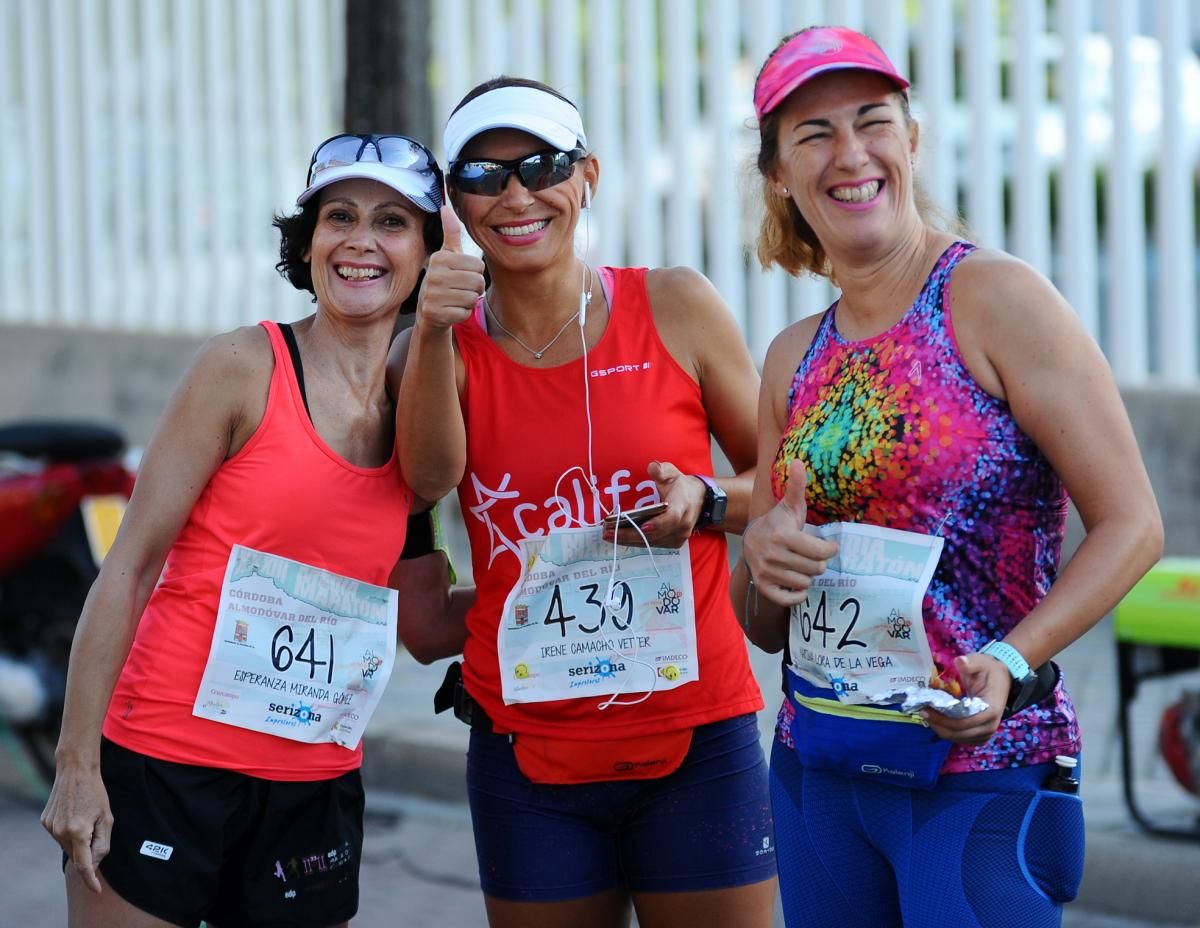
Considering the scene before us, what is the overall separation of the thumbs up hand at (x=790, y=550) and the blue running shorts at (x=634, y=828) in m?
0.55

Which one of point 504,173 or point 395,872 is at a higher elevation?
point 504,173

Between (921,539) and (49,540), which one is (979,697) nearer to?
(921,539)

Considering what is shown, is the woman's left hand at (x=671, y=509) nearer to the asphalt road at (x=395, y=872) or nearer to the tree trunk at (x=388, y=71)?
the asphalt road at (x=395, y=872)

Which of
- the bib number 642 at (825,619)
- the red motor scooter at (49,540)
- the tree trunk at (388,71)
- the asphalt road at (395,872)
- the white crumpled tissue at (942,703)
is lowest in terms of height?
the asphalt road at (395,872)

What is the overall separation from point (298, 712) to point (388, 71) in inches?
206

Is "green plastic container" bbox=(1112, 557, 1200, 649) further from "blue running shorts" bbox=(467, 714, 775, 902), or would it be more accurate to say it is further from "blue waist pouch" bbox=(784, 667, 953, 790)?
"blue waist pouch" bbox=(784, 667, 953, 790)

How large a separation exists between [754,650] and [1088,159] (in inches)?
110

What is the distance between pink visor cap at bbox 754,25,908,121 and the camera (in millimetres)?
2533

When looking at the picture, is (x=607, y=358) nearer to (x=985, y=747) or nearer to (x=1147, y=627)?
(x=985, y=747)

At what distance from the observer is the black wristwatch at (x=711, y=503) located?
2914mm

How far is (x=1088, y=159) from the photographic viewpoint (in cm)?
761

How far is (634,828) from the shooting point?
3020 millimetres

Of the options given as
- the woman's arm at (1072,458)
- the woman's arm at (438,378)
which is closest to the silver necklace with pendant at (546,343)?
the woman's arm at (438,378)

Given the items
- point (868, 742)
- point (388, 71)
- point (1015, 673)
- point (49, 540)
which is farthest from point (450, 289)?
point (388, 71)
